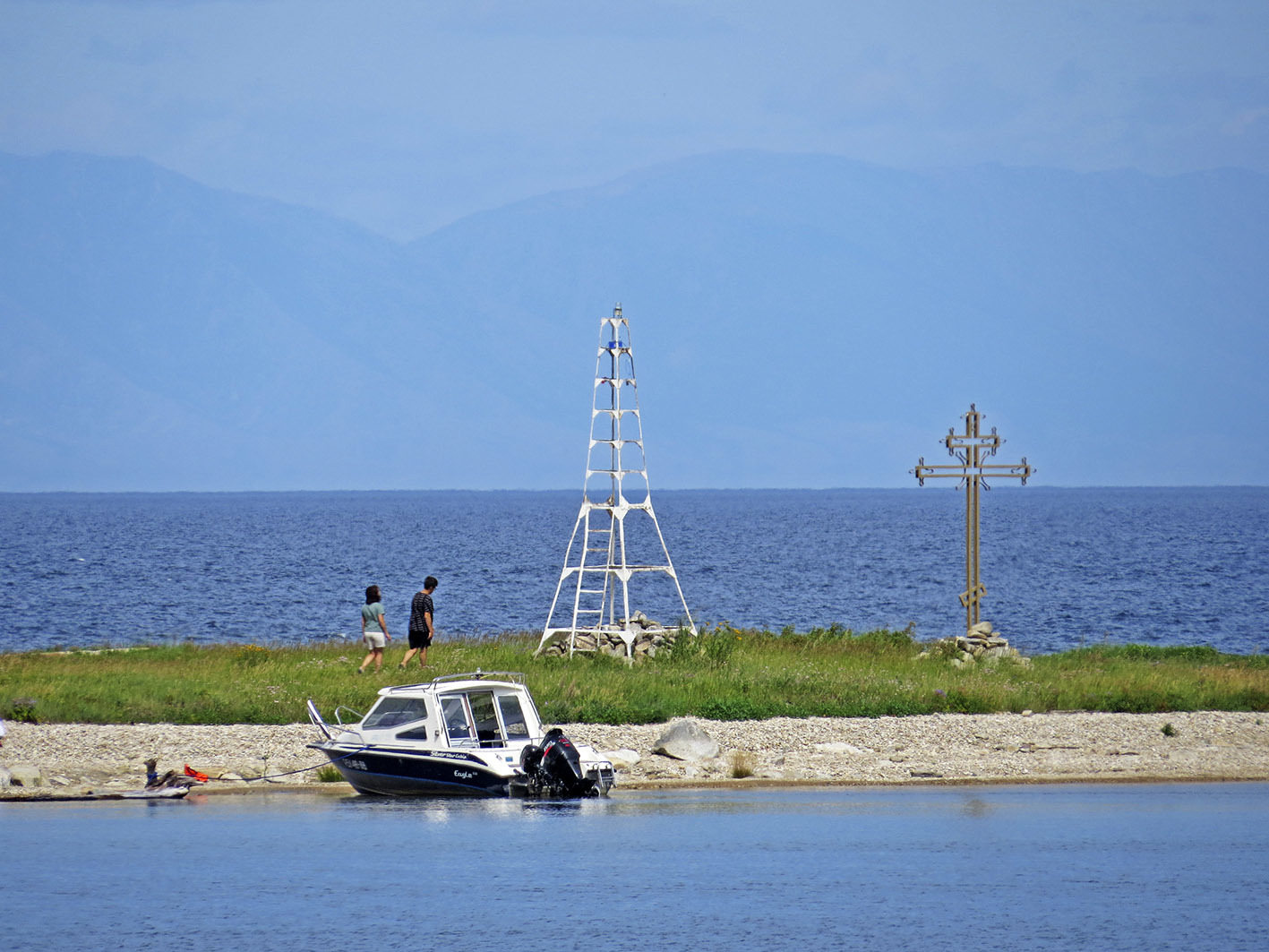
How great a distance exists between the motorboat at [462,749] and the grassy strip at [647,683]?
147 inches

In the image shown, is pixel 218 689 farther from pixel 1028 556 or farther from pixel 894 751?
pixel 1028 556

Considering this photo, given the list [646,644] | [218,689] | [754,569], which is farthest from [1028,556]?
[218,689]

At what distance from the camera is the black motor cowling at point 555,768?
24591 mm

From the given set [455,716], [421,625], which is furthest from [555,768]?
[421,625]

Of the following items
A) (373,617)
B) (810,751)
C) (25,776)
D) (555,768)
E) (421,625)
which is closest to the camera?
(555,768)

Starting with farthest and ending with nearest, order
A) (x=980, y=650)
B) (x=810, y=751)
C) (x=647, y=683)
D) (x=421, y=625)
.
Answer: (x=980, y=650) → (x=647, y=683) → (x=421, y=625) → (x=810, y=751)

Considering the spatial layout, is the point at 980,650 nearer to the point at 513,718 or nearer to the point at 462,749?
the point at 513,718

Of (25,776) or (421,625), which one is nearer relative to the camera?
(25,776)

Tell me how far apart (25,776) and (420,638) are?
27.6 ft

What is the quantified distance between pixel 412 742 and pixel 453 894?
202 inches

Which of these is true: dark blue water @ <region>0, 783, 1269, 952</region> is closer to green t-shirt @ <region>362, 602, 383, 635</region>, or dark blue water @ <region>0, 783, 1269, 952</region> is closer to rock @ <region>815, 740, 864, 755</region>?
rock @ <region>815, 740, 864, 755</region>

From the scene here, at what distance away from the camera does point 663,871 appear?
21406 millimetres

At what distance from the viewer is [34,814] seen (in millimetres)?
24047

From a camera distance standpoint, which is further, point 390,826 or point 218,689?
point 218,689
